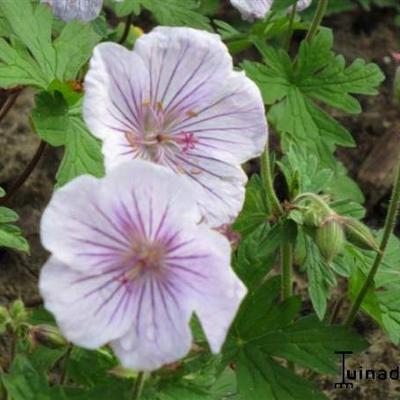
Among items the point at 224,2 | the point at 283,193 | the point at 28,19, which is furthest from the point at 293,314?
the point at 224,2

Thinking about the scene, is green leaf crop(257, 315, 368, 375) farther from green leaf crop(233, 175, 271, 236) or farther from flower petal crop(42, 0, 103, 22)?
flower petal crop(42, 0, 103, 22)

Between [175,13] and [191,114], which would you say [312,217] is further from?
[175,13]

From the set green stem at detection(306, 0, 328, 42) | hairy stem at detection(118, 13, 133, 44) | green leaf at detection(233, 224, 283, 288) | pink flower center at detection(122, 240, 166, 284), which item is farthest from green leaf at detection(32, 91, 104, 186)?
hairy stem at detection(118, 13, 133, 44)

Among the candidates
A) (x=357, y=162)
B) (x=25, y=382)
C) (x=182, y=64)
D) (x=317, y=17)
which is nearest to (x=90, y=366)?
(x=25, y=382)

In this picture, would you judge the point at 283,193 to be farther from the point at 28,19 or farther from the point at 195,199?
the point at 195,199

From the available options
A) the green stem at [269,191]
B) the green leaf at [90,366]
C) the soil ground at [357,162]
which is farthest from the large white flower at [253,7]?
the green leaf at [90,366]
